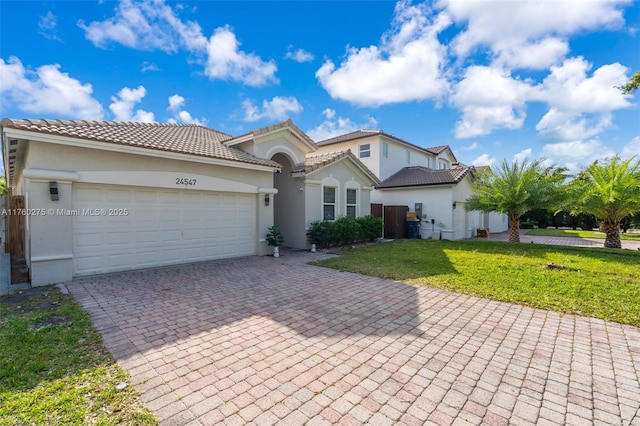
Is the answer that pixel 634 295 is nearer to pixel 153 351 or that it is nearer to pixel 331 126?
pixel 153 351

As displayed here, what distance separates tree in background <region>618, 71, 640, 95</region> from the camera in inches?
517

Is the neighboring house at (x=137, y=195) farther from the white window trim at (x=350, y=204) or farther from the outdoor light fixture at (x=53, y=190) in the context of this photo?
the white window trim at (x=350, y=204)

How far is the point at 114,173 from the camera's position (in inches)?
322

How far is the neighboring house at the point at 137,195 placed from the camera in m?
7.11

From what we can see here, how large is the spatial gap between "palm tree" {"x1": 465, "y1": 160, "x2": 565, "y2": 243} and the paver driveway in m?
10.6

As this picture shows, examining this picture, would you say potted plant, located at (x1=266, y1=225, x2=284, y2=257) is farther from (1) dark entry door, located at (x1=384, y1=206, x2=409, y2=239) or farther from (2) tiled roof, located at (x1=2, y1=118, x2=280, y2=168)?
(1) dark entry door, located at (x1=384, y1=206, x2=409, y2=239)

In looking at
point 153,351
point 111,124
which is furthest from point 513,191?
point 111,124

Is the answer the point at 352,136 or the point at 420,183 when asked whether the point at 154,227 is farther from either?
the point at 352,136

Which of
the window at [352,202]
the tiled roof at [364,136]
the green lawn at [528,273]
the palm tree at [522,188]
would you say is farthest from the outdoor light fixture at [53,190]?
the tiled roof at [364,136]

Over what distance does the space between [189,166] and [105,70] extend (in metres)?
7.84

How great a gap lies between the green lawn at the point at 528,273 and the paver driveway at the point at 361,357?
2.87 ft

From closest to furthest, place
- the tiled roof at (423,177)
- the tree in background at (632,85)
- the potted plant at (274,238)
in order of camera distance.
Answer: the potted plant at (274,238) → the tree in background at (632,85) → the tiled roof at (423,177)

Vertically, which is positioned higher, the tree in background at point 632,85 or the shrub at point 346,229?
the tree in background at point 632,85

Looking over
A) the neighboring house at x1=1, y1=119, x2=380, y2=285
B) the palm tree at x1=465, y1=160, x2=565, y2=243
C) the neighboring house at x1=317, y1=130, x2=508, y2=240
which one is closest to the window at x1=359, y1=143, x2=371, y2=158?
the neighboring house at x1=317, y1=130, x2=508, y2=240
